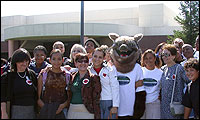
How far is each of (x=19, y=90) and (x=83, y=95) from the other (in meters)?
1.04

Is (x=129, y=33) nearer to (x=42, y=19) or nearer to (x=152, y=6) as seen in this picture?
(x=152, y=6)

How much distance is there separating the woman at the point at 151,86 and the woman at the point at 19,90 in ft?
6.65


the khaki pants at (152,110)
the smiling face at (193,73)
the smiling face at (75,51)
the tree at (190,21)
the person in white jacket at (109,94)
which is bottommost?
the khaki pants at (152,110)

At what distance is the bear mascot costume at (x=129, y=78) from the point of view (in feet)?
13.9

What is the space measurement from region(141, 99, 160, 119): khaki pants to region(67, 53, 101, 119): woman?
0.98 meters

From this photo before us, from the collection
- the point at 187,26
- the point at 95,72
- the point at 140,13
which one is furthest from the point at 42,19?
the point at 95,72

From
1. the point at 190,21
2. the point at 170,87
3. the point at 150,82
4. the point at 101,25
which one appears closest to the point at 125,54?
the point at 150,82

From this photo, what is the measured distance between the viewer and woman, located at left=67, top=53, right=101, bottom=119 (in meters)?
3.94

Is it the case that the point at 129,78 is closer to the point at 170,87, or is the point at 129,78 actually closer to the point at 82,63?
the point at 170,87

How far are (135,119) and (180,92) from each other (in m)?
0.93

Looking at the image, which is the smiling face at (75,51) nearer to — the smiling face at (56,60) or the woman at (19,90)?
the smiling face at (56,60)

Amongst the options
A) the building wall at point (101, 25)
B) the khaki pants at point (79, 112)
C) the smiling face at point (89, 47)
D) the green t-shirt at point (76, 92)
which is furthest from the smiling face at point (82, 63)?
the building wall at point (101, 25)

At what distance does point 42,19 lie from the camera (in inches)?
1344

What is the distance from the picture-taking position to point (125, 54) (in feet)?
14.7
